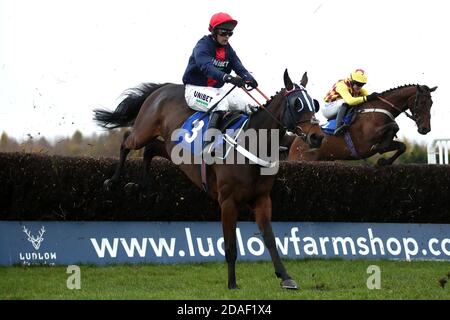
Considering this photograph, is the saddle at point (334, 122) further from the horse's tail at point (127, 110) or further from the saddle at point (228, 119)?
the saddle at point (228, 119)

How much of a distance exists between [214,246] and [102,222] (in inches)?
56.8

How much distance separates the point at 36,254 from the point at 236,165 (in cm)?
329

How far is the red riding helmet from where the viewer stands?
9.06m

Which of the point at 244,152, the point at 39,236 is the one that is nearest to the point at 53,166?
the point at 39,236

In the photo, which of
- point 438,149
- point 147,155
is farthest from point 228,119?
point 438,149

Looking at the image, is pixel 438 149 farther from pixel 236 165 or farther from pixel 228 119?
pixel 236 165

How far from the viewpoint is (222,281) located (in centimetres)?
984

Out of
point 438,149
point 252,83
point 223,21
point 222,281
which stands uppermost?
point 223,21

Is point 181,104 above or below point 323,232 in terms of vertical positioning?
above

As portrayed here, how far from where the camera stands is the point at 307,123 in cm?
823

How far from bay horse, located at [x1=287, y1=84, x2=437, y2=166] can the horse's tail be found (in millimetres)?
3611

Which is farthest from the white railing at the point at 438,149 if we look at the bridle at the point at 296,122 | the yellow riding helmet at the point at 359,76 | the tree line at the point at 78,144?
the bridle at the point at 296,122

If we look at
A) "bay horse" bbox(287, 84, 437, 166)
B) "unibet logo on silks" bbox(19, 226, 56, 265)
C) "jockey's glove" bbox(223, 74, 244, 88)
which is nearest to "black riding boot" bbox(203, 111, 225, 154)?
"jockey's glove" bbox(223, 74, 244, 88)
